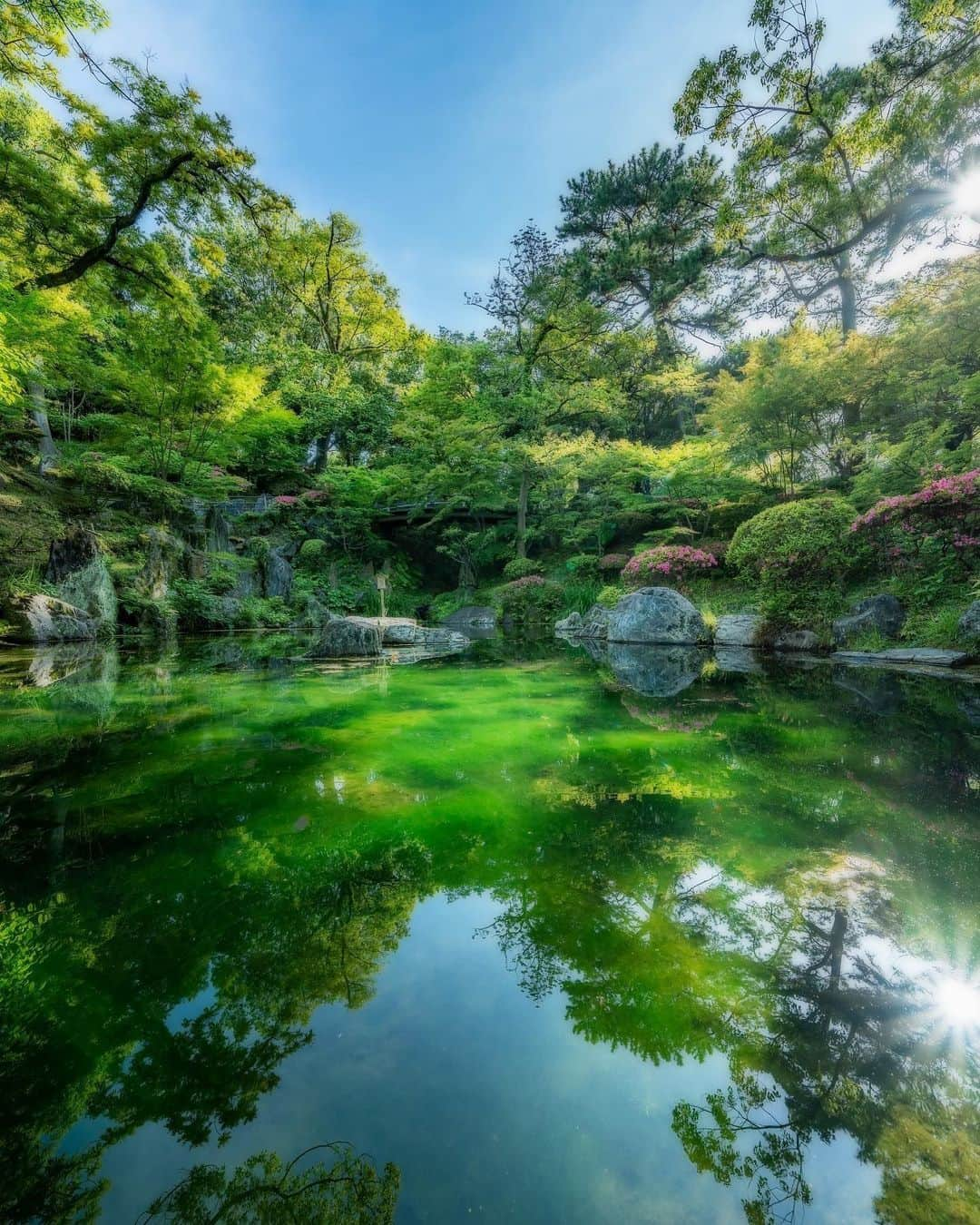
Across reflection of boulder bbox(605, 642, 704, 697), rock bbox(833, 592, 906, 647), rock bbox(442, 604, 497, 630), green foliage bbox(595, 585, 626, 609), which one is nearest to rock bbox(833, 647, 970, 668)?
rock bbox(833, 592, 906, 647)

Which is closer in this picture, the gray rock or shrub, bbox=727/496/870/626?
shrub, bbox=727/496/870/626

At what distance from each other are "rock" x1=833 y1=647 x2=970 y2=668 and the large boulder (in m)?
4.08

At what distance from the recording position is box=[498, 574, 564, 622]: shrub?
46.6 feet

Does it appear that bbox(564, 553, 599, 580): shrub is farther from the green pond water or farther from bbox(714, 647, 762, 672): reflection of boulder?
the green pond water

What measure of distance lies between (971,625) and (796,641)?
2235 millimetres

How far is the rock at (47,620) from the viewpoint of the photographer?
26.0ft

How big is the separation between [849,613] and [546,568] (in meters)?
8.96

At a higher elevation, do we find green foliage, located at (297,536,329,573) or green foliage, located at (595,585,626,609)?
green foliage, located at (297,536,329,573)

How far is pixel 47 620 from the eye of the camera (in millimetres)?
8234

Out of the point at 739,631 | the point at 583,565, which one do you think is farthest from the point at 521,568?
the point at 739,631

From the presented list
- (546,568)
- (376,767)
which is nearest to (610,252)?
(546,568)

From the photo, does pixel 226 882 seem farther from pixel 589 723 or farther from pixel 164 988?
pixel 589 723

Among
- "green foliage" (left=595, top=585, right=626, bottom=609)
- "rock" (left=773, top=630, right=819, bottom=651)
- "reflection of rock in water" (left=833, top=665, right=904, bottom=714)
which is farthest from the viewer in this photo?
"green foliage" (left=595, top=585, right=626, bottom=609)

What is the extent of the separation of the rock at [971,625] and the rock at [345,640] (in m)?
7.41
